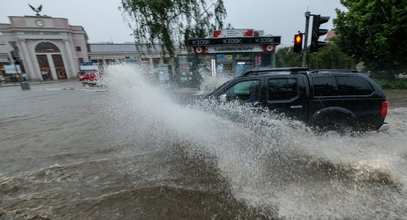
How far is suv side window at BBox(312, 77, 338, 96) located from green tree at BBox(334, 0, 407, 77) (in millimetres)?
10776

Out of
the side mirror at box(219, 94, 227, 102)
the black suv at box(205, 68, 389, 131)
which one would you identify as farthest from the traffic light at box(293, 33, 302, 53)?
the side mirror at box(219, 94, 227, 102)

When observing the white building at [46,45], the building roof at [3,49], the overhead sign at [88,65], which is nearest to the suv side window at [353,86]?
the overhead sign at [88,65]

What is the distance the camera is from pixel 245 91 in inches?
161

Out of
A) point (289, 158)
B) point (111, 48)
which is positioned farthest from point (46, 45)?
point (289, 158)

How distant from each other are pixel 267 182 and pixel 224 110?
5.34 feet

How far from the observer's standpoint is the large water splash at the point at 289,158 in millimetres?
2510

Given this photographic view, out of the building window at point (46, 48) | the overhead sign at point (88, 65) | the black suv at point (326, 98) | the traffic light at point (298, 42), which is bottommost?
the black suv at point (326, 98)

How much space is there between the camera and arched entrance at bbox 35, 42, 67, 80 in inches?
1719

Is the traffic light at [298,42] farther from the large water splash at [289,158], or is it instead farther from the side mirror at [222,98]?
the side mirror at [222,98]

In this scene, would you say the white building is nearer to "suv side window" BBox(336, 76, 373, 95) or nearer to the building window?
the building window

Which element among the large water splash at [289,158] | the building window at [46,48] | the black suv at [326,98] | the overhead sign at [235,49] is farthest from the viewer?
the building window at [46,48]

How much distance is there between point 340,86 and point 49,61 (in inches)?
2237

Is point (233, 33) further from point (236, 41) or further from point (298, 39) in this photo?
point (298, 39)

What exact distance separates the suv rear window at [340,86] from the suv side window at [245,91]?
1.17 meters
